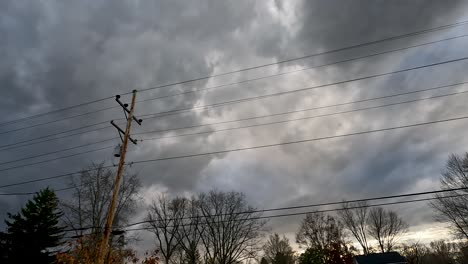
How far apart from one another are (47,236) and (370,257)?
175ft

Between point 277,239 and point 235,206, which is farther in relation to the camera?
point 277,239

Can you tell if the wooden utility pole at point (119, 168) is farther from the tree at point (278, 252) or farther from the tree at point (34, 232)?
the tree at point (278, 252)

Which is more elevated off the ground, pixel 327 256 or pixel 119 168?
pixel 119 168

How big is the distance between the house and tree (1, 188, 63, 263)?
51.7 meters

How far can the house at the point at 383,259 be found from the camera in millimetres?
49825

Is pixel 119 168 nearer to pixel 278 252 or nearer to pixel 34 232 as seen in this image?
pixel 34 232

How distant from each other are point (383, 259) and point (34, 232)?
54.9m

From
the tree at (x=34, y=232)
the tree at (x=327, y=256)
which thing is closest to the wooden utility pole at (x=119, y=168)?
the tree at (x=34, y=232)

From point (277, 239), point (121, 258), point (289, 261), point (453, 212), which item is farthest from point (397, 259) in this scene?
point (121, 258)

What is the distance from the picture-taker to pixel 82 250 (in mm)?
19078

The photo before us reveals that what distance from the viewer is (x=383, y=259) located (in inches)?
2013

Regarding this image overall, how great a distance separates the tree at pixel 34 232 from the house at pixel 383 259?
5165 cm

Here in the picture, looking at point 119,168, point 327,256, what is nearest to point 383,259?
point 327,256

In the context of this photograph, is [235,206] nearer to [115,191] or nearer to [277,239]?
[115,191]
